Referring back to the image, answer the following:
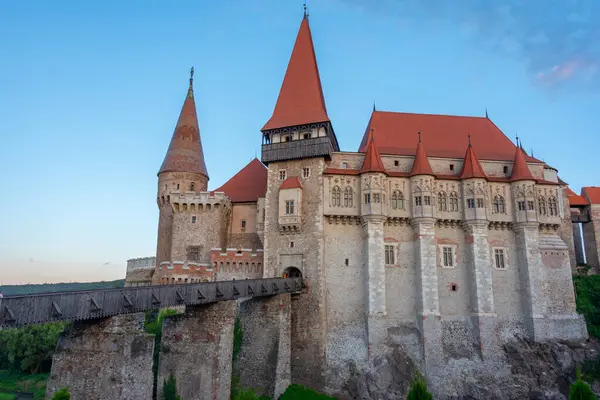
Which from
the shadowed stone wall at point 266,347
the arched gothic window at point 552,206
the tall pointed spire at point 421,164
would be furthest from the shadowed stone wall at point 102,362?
the arched gothic window at point 552,206

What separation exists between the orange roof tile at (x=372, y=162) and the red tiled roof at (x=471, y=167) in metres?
5.10

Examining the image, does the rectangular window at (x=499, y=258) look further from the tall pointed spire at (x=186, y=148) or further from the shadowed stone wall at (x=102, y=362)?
the shadowed stone wall at (x=102, y=362)

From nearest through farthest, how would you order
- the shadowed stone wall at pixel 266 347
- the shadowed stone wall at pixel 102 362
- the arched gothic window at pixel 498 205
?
the shadowed stone wall at pixel 102 362 < the shadowed stone wall at pixel 266 347 < the arched gothic window at pixel 498 205

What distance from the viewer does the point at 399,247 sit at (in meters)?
25.1

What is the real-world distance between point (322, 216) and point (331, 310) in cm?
533

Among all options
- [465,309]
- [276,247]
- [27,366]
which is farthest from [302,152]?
[27,366]

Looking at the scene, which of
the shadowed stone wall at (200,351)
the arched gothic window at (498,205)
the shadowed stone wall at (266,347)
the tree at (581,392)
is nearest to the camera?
the tree at (581,392)

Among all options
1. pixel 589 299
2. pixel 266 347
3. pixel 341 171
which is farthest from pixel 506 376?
pixel 341 171

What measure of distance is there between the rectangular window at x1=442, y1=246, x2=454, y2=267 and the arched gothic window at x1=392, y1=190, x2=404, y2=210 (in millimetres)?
3614

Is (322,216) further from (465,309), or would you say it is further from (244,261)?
(465,309)

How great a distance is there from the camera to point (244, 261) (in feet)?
87.9

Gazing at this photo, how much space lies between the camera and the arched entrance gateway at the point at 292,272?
82.2 ft

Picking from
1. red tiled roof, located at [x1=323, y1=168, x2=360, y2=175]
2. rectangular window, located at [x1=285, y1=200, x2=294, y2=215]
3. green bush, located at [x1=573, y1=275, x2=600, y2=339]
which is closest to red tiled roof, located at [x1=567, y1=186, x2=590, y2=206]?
green bush, located at [x1=573, y1=275, x2=600, y2=339]

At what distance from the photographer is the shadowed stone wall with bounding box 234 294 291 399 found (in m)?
21.0
